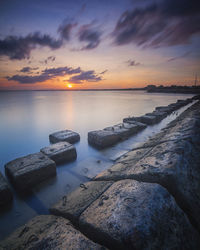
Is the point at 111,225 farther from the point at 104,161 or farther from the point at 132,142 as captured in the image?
the point at 132,142

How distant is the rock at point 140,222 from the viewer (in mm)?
706

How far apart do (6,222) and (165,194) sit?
1.78 meters

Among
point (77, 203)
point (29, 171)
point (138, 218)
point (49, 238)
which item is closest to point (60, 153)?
point (29, 171)

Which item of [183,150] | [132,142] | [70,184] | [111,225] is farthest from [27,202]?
[132,142]

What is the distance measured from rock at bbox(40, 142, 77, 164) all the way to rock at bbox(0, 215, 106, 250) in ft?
4.54

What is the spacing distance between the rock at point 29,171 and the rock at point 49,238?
837 mm

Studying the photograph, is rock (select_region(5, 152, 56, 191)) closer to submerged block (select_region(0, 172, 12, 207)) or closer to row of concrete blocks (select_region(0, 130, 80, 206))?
row of concrete blocks (select_region(0, 130, 80, 206))

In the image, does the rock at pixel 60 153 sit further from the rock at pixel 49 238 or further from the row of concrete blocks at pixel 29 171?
the rock at pixel 49 238

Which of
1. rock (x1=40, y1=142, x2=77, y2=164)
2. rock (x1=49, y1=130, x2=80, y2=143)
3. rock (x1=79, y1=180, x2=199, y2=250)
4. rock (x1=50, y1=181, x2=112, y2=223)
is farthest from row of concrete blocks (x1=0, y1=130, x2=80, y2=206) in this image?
rock (x1=79, y1=180, x2=199, y2=250)

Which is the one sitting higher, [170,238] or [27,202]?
[170,238]

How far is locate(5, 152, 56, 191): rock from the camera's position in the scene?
1.82 meters

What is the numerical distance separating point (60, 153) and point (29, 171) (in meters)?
0.74

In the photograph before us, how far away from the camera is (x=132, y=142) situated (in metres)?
3.60

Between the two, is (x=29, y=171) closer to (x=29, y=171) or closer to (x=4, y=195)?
(x=29, y=171)
